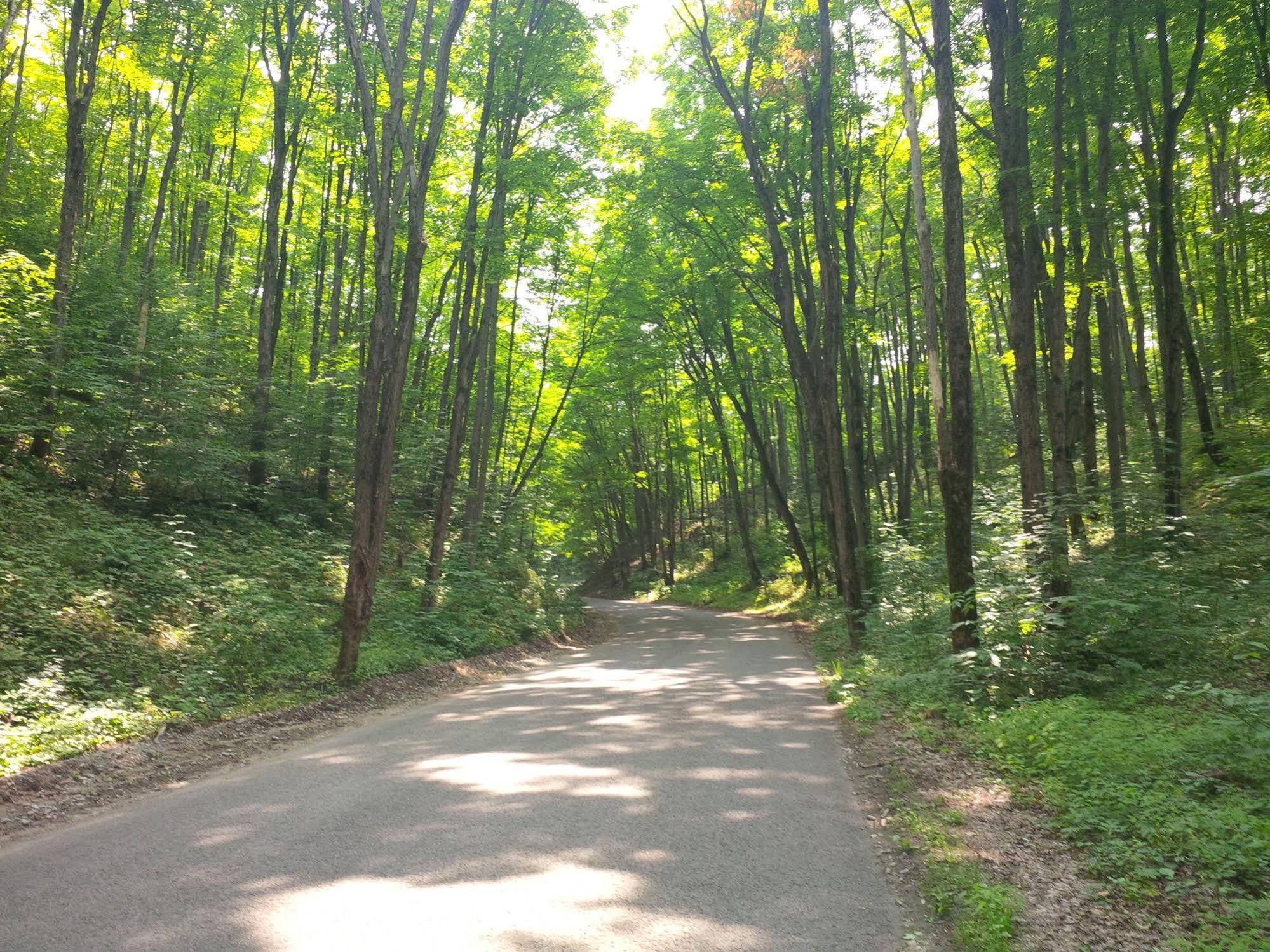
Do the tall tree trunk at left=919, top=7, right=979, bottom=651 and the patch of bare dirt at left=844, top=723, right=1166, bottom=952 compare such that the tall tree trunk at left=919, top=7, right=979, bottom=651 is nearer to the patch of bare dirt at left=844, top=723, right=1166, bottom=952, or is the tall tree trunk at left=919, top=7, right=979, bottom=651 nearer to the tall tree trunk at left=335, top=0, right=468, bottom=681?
the patch of bare dirt at left=844, top=723, right=1166, bottom=952

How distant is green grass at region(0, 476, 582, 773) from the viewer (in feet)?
23.3

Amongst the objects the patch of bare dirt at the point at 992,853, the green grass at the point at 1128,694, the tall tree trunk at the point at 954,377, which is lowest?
the patch of bare dirt at the point at 992,853

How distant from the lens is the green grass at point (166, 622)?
23.3 ft

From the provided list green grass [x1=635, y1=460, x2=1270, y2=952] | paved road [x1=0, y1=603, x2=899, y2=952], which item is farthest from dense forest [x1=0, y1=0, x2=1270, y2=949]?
paved road [x1=0, y1=603, x2=899, y2=952]

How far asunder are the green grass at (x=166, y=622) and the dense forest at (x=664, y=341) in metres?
0.07

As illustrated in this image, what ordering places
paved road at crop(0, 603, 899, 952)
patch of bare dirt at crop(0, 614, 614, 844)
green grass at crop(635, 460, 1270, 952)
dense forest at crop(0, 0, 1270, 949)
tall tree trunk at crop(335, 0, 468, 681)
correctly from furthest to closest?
tall tree trunk at crop(335, 0, 468, 681) < dense forest at crop(0, 0, 1270, 949) < patch of bare dirt at crop(0, 614, 614, 844) < green grass at crop(635, 460, 1270, 952) < paved road at crop(0, 603, 899, 952)

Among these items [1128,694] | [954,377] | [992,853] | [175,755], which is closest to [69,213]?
[175,755]

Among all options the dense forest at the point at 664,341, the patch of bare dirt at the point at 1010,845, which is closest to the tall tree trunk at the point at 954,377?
the dense forest at the point at 664,341

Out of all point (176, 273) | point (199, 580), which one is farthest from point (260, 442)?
point (199, 580)

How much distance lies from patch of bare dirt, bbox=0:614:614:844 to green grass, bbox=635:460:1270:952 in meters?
6.01

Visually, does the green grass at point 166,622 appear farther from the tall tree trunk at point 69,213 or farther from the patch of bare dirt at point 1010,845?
the patch of bare dirt at point 1010,845

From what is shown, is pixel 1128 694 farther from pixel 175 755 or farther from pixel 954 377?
pixel 175 755

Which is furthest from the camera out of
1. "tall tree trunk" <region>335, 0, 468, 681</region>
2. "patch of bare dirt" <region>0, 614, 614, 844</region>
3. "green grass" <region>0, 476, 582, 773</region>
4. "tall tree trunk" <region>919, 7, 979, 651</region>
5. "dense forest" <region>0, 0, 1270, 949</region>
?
"tall tree trunk" <region>335, 0, 468, 681</region>

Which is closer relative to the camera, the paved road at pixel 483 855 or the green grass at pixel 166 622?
the paved road at pixel 483 855
